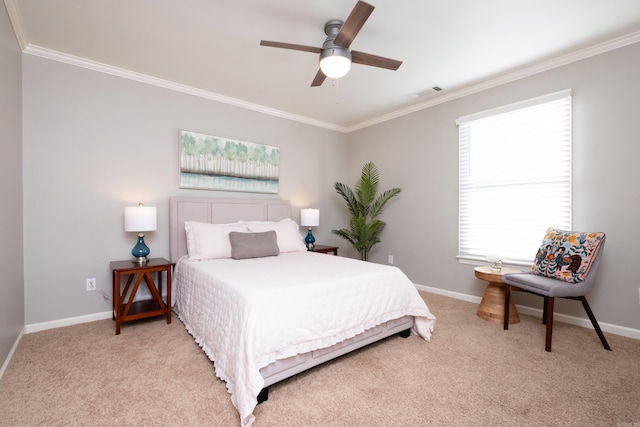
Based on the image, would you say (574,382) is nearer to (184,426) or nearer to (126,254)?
(184,426)

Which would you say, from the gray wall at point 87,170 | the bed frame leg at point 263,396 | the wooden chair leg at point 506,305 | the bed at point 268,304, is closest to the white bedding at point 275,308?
the bed at point 268,304

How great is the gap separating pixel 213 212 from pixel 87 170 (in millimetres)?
1291

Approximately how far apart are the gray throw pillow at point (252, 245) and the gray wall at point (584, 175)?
2118 mm

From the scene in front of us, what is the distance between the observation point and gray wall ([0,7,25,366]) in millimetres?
2002

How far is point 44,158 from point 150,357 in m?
2.10

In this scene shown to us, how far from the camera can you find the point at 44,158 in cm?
271

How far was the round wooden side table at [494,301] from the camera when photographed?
291 centimetres

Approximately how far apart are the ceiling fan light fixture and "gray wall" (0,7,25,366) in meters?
2.22

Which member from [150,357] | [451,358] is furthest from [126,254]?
[451,358]

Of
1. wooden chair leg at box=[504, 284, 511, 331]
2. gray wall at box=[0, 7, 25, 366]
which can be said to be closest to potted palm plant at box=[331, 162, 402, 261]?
wooden chair leg at box=[504, 284, 511, 331]

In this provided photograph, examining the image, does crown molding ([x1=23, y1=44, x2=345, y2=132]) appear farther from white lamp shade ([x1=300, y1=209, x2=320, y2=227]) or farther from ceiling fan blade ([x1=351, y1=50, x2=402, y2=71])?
ceiling fan blade ([x1=351, y1=50, x2=402, y2=71])

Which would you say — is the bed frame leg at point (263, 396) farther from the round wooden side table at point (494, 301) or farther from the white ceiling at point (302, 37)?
the white ceiling at point (302, 37)

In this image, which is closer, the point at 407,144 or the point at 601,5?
the point at 601,5

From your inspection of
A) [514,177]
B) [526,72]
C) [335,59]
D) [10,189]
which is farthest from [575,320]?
[10,189]
